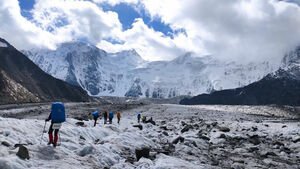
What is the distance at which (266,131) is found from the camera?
4656 centimetres

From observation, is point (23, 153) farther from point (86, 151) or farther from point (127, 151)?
point (127, 151)

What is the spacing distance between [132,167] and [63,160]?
3155 mm

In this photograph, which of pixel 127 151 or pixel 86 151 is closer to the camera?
pixel 86 151

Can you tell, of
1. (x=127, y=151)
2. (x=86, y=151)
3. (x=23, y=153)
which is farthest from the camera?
(x=127, y=151)

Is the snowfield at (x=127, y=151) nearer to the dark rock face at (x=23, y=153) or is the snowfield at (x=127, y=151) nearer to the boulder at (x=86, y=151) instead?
the boulder at (x=86, y=151)

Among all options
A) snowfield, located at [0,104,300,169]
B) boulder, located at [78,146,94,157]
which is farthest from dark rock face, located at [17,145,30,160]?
boulder, located at [78,146,94,157]

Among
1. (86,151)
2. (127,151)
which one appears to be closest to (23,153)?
(86,151)

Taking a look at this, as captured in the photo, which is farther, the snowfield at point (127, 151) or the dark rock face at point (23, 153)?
the snowfield at point (127, 151)

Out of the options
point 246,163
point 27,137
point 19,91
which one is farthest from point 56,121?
point 19,91

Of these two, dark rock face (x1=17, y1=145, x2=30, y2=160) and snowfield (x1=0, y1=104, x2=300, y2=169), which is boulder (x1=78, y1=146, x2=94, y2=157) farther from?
dark rock face (x1=17, y1=145, x2=30, y2=160)

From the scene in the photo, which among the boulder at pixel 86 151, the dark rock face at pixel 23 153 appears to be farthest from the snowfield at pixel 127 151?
the dark rock face at pixel 23 153

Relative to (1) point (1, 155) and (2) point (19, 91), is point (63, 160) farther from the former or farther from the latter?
(2) point (19, 91)

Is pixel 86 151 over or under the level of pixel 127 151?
over

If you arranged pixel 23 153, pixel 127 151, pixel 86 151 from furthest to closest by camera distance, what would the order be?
1. pixel 127 151
2. pixel 86 151
3. pixel 23 153
